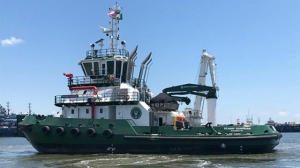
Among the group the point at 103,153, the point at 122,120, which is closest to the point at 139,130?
the point at 122,120

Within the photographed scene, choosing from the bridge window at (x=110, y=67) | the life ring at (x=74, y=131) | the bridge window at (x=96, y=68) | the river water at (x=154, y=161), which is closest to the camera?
the river water at (x=154, y=161)

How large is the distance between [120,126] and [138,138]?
3.44 ft

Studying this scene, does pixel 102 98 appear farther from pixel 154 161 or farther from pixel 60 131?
pixel 154 161

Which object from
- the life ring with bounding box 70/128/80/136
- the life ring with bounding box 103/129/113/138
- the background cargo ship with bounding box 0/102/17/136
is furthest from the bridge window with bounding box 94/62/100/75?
the background cargo ship with bounding box 0/102/17/136

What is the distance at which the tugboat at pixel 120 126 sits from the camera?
17312mm

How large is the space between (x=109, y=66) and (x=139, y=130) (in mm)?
4228

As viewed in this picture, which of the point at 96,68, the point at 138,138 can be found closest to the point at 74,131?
the point at 138,138

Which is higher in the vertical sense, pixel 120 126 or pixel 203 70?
pixel 203 70

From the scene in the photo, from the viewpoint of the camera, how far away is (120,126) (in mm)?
17516

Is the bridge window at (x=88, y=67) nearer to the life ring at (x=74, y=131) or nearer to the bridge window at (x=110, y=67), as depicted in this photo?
the bridge window at (x=110, y=67)

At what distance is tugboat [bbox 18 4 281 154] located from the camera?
1731 cm

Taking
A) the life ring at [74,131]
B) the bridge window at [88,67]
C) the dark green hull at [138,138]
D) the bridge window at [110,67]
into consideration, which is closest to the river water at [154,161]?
the dark green hull at [138,138]

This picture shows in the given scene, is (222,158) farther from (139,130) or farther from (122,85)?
(122,85)

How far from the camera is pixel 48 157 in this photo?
54.9ft
